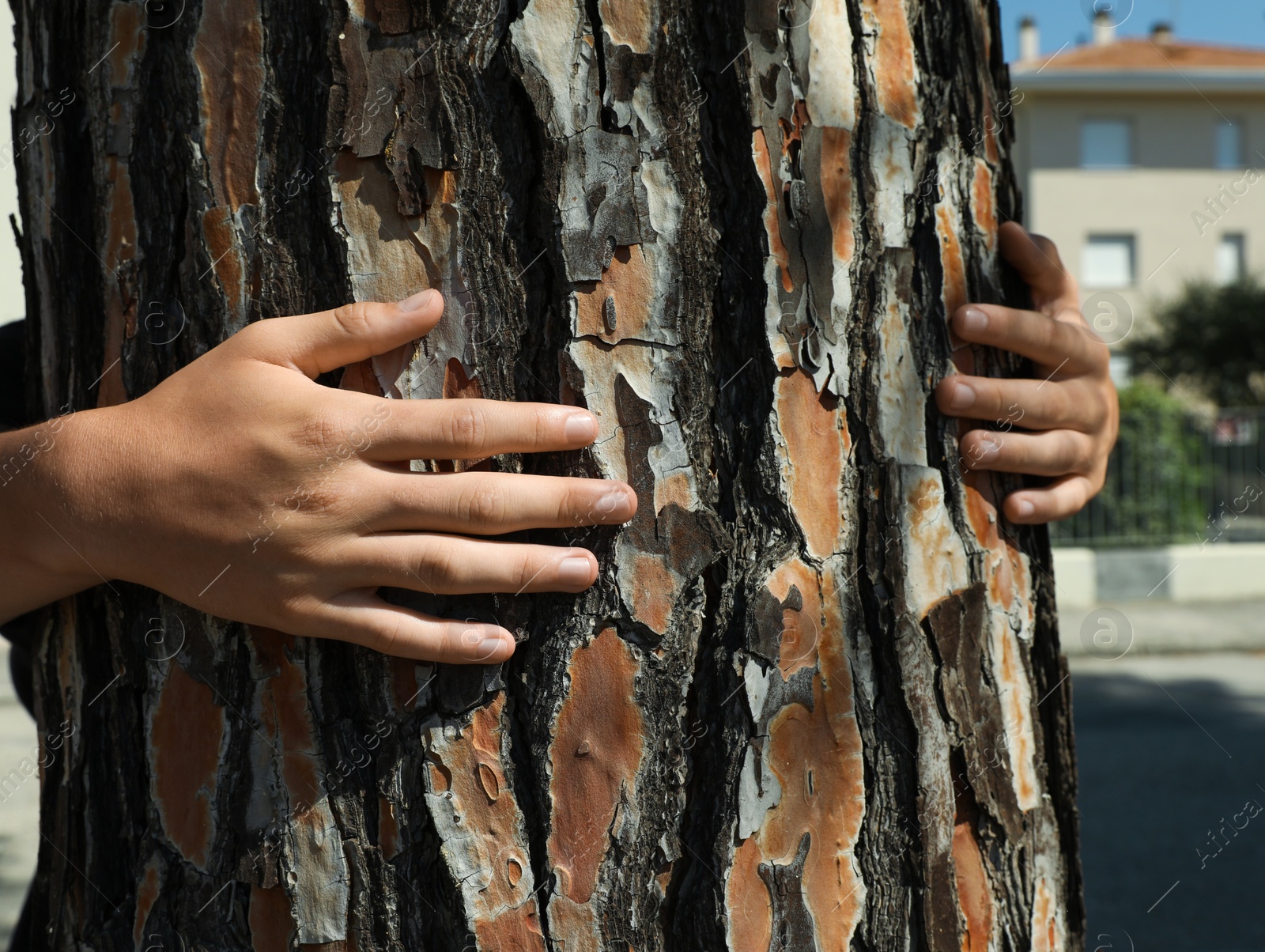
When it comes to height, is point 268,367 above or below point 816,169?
below

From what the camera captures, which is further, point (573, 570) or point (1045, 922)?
point (1045, 922)

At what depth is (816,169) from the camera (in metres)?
1.07

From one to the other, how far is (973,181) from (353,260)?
73 cm

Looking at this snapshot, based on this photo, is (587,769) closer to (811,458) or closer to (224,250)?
(811,458)

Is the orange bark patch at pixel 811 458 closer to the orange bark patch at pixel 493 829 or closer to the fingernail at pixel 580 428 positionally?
the fingernail at pixel 580 428

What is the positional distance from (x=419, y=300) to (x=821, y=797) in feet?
2.19

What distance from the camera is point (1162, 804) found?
497 centimetres

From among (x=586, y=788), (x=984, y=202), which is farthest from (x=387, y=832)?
(x=984, y=202)

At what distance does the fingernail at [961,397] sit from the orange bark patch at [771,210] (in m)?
0.23

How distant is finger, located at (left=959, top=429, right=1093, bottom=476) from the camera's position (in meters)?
1.15

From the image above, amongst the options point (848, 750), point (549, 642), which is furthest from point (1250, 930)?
point (549, 642)

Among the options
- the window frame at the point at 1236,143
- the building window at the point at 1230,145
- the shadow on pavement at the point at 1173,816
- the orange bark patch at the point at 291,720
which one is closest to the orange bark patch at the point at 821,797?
A: the orange bark patch at the point at 291,720

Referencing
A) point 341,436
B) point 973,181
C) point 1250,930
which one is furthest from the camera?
point 1250,930

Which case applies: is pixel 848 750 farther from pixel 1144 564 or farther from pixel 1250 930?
pixel 1144 564
